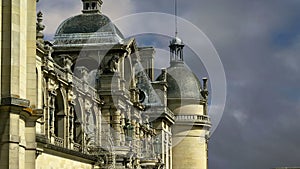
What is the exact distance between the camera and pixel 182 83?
287 feet

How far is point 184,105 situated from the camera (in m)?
86.9

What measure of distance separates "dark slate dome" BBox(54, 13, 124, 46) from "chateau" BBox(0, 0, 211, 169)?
0.24 feet

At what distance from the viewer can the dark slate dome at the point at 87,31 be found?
5481 centimetres

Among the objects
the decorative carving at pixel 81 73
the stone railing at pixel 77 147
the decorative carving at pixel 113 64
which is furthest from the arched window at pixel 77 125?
the decorative carving at pixel 113 64

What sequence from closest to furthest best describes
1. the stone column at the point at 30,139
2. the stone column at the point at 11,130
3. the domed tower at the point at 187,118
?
the stone column at the point at 11,130
the stone column at the point at 30,139
the domed tower at the point at 187,118

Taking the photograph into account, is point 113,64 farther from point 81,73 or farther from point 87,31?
point 87,31

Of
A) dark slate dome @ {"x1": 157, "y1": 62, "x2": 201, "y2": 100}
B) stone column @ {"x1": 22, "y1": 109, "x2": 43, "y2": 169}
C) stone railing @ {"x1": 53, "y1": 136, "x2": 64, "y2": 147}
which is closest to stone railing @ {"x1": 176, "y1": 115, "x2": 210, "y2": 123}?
dark slate dome @ {"x1": 157, "y1": 62, "x2": 201, "y2": 100}

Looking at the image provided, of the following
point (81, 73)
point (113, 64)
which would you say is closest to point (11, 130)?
point (81, 73)

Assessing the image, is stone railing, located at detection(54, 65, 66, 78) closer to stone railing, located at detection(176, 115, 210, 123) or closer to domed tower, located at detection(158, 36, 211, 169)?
domed tower, located at detection(158, 36, 211, 169)

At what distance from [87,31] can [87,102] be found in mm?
9699

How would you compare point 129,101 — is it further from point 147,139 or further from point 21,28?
point 21,28

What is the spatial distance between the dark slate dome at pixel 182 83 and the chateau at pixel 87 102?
0.43ft

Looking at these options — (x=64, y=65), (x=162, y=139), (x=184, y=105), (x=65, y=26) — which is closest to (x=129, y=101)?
(x=65, y=26)

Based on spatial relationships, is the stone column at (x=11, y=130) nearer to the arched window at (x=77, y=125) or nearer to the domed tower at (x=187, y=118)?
the arched window at (x=77, y=125)
